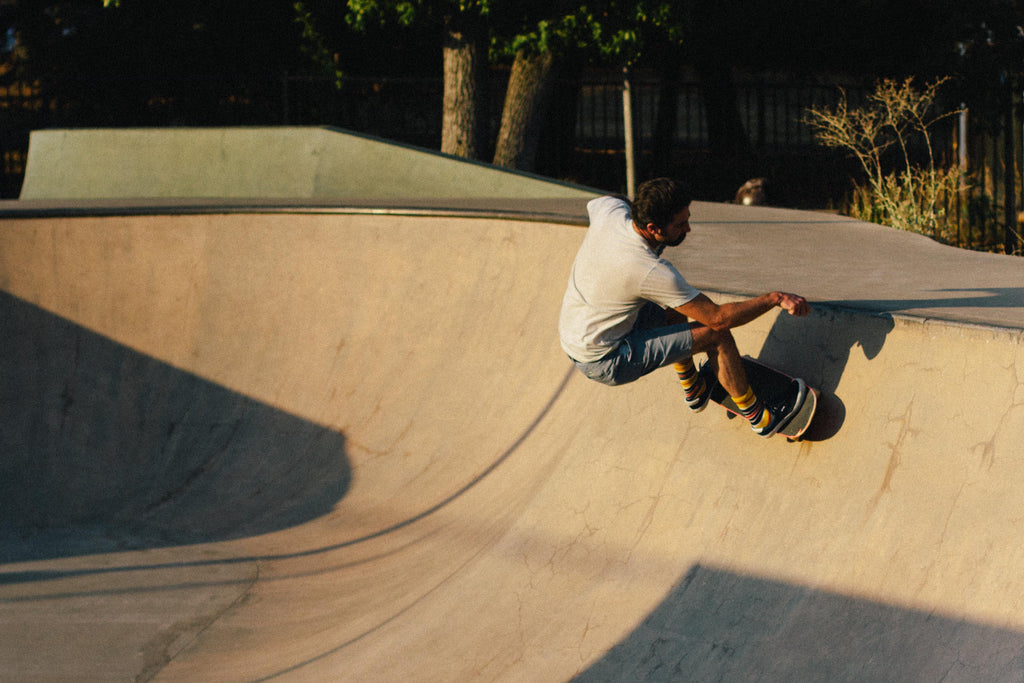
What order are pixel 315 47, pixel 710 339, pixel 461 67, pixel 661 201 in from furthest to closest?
pixel 315 47, pixel 461 67, pixel 710 339, pixel 661 201

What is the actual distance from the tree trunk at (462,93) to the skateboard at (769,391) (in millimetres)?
10598

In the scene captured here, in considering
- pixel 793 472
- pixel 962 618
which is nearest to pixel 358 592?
pixel 793 472

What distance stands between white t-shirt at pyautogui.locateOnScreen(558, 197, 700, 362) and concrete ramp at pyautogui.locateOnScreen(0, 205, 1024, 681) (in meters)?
0.74

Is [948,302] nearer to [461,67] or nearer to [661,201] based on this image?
[661,201]

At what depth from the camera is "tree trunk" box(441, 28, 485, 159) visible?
14.6 meters

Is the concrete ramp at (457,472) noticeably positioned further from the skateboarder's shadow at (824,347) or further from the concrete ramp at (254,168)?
the concrete ramp at (254,168)

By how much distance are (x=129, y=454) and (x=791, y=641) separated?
18.0ft

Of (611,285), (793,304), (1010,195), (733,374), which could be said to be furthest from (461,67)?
(793,304)

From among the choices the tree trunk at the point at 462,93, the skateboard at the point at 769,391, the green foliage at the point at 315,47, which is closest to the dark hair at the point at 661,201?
the skateboard at the point at 769,391

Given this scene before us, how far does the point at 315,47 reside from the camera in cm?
1916

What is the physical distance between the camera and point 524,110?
48.8 feet

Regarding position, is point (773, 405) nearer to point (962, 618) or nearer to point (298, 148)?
point (962, 618)

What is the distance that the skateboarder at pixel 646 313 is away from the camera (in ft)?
13.9

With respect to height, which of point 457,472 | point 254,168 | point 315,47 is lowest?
point 457,472
